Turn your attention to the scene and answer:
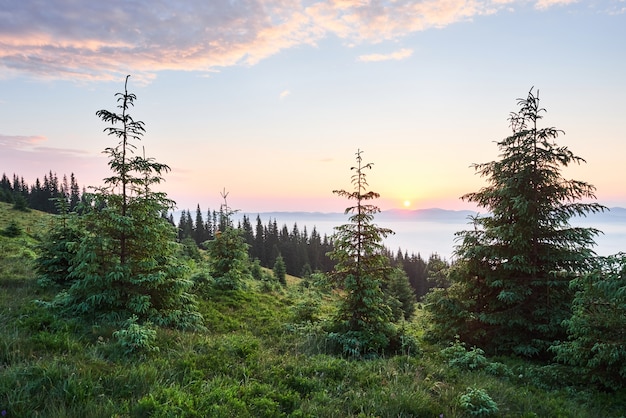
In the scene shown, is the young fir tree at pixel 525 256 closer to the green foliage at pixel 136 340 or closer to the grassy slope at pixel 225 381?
the grassy slope at pixel 225 381

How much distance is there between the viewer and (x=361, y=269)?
10.1m

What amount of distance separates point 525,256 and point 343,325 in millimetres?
6233

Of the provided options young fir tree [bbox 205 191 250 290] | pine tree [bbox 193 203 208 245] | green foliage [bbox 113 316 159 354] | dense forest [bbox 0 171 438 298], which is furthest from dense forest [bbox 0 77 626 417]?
pine tree [bbox 193 203 208 245]

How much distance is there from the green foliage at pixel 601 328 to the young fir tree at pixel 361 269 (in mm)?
4653

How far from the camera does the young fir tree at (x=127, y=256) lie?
28.1 feet

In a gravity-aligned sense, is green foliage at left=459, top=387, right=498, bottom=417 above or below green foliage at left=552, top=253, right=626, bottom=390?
below

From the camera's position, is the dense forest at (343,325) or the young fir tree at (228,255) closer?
the dense forest at (343,325)

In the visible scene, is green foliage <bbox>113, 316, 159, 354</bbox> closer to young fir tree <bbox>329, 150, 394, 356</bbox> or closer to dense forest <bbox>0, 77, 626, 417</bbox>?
→ dense forest <bbox>0, 77, 626, 417</bbox>

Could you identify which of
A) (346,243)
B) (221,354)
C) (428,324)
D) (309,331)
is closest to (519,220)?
(428,324)

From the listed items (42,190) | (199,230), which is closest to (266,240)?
(199,230)

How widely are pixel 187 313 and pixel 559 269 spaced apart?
11871 millimetres

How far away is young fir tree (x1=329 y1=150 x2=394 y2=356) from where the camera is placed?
9.93 meters

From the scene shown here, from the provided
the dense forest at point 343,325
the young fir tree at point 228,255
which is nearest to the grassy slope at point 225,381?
the dense forest at point 343,325

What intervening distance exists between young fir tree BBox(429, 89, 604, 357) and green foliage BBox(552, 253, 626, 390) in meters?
1.96
